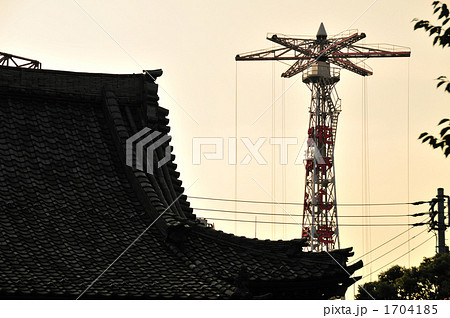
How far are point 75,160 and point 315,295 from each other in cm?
613

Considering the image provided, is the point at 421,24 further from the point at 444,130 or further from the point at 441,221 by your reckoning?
the point at 441,221

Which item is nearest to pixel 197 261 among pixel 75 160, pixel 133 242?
pixel 133 242

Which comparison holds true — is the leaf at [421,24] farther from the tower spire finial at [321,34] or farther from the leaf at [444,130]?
the tower spire finial at [321,34]

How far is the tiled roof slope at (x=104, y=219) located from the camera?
18016mm

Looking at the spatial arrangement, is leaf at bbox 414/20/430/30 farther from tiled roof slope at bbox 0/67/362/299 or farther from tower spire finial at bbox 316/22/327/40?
tower spire finial at bbox 316/22/327/40

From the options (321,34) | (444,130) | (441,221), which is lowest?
(444,130)

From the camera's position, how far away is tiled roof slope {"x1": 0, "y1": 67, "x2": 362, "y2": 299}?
18016 millimetres

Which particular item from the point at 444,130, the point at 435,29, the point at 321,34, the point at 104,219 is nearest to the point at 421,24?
the point at 435,29

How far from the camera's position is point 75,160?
21.5 metres

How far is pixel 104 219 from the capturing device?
793 inches
